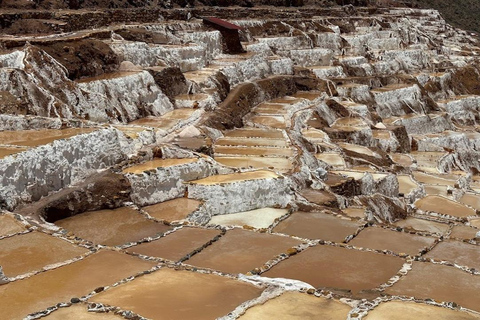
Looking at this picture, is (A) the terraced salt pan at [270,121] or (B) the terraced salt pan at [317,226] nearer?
(B) the terraced salt pan at [317,226]

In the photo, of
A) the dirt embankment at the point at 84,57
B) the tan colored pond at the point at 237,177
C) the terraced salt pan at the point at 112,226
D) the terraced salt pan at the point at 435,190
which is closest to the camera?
the terraced salt pan at the point at 112,226

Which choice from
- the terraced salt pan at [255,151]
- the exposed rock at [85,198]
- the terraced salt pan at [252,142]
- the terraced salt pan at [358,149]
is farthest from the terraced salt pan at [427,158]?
the exposed rock at [85,198]

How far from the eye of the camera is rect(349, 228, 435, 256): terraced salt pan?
1504cm

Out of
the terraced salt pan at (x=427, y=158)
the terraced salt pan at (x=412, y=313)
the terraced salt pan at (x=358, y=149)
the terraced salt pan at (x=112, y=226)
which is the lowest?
the terraced salt pan at (x=427, y=158)

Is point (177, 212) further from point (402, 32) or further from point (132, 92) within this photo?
point (402, 32)

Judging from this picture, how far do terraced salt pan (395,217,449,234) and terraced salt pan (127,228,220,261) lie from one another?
9925 mm

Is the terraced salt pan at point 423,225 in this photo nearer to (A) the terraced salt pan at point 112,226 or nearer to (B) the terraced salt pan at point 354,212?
(B) the terraced salt pan at point 354,212

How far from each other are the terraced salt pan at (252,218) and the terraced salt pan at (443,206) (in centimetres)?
899

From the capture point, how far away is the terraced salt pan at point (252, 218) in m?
16.8

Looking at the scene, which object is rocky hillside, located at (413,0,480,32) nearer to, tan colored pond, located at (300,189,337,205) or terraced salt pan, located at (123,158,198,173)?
tan colored pond, located at (300,189,337,205)

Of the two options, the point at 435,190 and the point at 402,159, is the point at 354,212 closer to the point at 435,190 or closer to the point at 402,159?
the point at 435,190

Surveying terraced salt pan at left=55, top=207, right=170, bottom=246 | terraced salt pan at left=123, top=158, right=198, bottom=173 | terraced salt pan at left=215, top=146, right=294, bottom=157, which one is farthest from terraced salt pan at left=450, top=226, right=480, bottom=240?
terraced salt pan at left=55, top=207, right=170, bottom=246

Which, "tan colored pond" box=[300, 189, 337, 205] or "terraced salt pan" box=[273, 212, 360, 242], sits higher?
"terraced salt pan" box=[273, 212, 360, 242]

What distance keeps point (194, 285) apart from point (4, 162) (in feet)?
19.6
